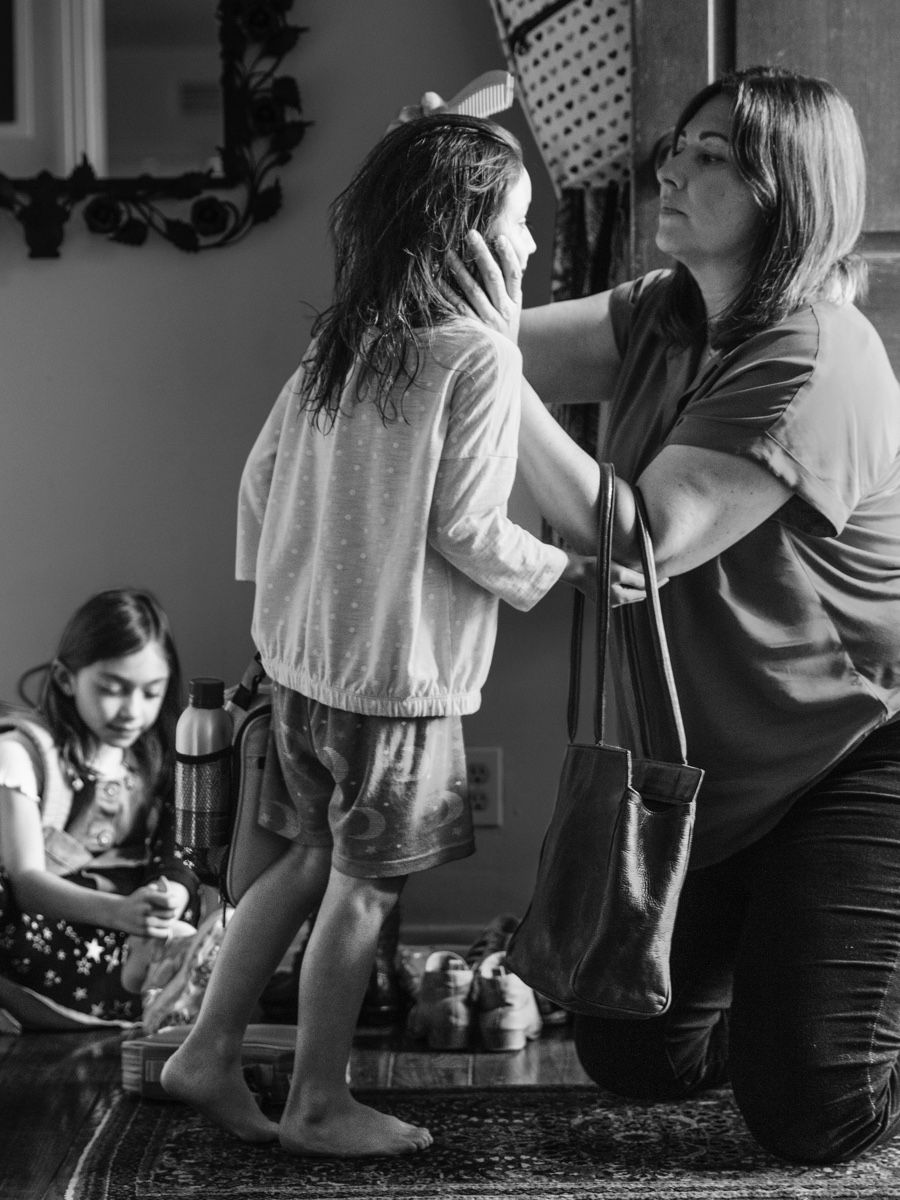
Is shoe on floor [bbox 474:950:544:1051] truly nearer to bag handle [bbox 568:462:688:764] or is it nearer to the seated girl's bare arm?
the seated girl's bare arm

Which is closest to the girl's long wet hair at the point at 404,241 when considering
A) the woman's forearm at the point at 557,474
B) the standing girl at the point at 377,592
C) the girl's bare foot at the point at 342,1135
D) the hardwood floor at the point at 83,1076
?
the standing girl at the point at 377,592

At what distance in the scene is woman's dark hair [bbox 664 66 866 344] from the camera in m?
1.51

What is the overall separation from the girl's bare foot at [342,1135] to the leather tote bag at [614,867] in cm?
27

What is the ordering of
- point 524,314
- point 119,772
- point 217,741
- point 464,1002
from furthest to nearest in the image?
point 119,772, point 464,1002, point 524,314, point 217,741

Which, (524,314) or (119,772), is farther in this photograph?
(119,772)

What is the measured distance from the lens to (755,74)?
5.08ft

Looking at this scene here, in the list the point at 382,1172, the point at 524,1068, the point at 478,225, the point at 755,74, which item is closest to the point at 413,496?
the point at 478,225

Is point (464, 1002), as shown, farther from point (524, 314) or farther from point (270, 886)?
point (524, 314)

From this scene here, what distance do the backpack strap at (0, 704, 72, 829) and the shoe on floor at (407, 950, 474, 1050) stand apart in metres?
0.57

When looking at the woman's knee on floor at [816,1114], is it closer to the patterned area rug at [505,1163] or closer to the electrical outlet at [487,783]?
the patterned area rug at [505,1163]

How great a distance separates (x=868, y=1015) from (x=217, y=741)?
0.73 meters

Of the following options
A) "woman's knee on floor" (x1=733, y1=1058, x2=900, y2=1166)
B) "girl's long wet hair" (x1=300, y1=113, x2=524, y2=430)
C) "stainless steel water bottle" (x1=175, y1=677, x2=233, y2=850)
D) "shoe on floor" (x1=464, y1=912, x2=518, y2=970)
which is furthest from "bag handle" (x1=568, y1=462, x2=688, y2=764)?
"shoe on floor" (x1=464, y1=912, x2=518, y2=970)

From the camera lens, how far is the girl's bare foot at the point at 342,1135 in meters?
1.50

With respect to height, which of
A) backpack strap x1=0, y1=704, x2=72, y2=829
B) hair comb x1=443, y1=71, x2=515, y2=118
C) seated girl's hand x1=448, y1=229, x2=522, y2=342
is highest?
hair comb x1=443, y1=71, x2=515, y2=118
